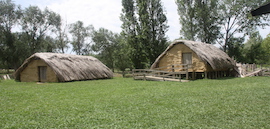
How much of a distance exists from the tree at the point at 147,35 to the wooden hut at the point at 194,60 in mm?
6024

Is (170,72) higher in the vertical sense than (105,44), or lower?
lower

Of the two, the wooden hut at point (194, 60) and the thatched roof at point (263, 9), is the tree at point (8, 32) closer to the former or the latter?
the wooden hut at point (194, 60)

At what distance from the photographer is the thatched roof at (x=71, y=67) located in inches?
754

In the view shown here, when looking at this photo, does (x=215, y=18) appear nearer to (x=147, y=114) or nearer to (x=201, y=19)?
(x=201, y=19)

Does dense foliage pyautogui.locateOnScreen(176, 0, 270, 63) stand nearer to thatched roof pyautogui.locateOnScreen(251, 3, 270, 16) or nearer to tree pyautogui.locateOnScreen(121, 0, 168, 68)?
tree pyautogui.locateOnScreen(121, 0, 168, 68)

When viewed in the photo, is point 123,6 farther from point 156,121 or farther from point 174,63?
point 156,121

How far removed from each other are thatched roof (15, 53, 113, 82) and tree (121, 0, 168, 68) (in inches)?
227

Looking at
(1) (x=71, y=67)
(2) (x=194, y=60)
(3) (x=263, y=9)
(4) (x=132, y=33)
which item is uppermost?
(4) (x=132, y=33)

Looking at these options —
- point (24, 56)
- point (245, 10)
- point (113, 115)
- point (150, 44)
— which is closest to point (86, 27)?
point (24, 56)

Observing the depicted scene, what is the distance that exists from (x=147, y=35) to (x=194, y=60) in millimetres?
9940

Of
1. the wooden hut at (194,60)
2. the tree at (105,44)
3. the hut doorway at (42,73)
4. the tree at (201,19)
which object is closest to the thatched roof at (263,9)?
the wooden hut at (194,60)

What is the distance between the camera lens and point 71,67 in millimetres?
20672

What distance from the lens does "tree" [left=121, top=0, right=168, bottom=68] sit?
91.2ft

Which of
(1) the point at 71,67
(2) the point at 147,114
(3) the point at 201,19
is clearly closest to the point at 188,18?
(3) the point at 201,19
